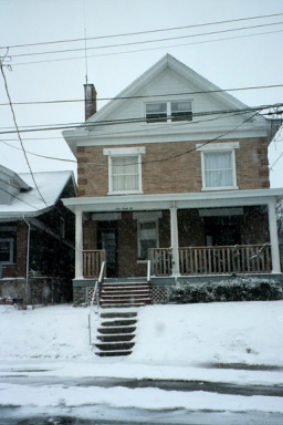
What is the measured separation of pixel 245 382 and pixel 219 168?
11.3 meters

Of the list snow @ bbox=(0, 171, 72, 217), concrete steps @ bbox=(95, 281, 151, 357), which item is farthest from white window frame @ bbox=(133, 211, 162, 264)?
snow @ bbox=(0, 171, 72, 217)

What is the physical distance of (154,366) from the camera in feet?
30.5

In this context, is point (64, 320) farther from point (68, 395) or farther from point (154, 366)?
point (68, 395)

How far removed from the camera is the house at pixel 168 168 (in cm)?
1756

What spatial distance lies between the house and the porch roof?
0.12m

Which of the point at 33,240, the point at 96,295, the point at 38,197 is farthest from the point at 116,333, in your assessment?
the point at 38,197

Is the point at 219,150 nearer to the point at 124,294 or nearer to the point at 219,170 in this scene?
the point at 219,170

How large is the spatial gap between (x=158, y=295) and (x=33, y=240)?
631 cm

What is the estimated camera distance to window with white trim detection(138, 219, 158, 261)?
60.6 ft

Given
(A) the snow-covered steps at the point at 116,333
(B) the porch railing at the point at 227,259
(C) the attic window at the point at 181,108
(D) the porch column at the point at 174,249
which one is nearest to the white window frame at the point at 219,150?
(C) the attic window at the point at 181,108

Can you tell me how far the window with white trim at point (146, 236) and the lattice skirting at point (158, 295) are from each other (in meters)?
3.04

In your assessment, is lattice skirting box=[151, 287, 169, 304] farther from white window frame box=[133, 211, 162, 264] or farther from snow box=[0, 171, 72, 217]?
snow box=[0, 171, 72, 217]

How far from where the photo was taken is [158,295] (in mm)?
15484

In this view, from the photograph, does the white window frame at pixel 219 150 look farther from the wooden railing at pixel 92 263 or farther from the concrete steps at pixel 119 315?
the concrete steps at pixel 119 315
